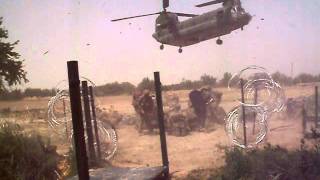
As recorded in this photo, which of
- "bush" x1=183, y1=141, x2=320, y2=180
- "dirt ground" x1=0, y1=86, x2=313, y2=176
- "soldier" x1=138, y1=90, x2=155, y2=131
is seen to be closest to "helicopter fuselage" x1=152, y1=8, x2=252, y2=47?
"dirt ground" x1=0, y1=86, x2=313, y2=176

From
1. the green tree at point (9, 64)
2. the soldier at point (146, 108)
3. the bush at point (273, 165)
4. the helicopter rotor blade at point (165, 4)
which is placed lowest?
the bush at point (273, 165)

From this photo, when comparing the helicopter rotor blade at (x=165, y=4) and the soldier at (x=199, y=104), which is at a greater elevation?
the helicopter rotor blade at (x=165, y=4)

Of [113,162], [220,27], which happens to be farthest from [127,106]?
[220,27]

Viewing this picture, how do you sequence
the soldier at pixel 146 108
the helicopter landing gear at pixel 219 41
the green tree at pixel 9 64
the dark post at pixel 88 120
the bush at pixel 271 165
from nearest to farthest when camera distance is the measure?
the bush at pixel 271 165 → the dark post at pixel 88 120 → the helicopter landing gear at pixel 219 41 → the green tree at pixel 9 64 → the soldier at pixel 146 108

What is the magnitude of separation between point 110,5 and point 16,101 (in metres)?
3.72

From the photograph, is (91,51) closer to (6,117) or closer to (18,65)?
(18,65)

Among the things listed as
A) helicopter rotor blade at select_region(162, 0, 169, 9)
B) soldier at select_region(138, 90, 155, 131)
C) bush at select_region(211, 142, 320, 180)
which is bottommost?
bush at select_region(211, 142, 320, 180)

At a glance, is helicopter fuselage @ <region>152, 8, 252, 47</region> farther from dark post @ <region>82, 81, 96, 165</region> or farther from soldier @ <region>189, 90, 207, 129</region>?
dark post @ <region>82, 81, 96, 165</region>

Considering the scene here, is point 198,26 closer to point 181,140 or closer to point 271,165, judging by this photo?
point 181,140

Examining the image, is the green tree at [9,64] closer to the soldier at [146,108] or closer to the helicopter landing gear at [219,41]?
the soldier at [146,108]

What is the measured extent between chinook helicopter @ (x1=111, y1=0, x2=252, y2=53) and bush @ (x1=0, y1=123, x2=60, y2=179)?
3.83 meters

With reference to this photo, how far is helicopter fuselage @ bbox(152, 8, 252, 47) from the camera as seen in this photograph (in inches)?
383

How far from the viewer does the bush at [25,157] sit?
32.5 ft

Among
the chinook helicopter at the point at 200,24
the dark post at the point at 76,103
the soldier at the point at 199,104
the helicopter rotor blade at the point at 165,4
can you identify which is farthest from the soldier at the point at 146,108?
the dark post at the point at 76,103
